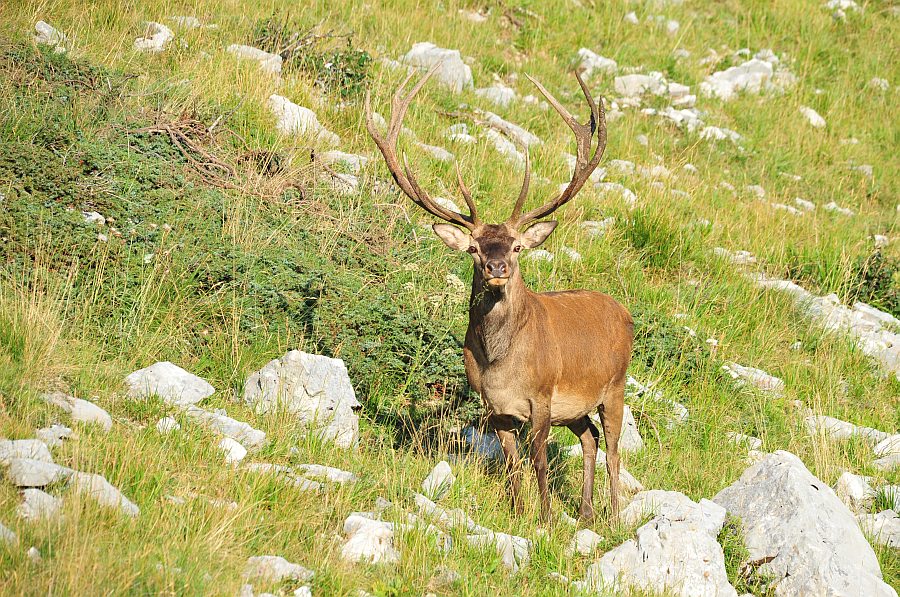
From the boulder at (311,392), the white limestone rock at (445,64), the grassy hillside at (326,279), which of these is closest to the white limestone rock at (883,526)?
the grassy hillside at (326,279)

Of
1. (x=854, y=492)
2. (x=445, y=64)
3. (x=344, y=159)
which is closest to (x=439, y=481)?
(x=854, y=492)

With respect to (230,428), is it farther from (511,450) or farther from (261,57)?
(261,57)

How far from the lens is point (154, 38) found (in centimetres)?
998

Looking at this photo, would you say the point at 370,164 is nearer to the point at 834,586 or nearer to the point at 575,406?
the point at 575,406

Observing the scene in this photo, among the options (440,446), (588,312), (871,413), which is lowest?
(871,413)

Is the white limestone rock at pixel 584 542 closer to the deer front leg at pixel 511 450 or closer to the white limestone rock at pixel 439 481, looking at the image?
the deer front leg at pixel 511 450

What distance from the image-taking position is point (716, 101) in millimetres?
14016

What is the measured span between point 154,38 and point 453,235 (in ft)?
17.0

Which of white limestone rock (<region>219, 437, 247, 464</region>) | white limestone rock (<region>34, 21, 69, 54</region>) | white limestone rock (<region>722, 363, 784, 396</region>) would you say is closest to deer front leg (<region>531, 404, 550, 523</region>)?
white limestone rock (<region>219, 437, 247, 464</region>)

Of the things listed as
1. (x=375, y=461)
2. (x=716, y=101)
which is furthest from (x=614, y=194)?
(x=375, y=461)

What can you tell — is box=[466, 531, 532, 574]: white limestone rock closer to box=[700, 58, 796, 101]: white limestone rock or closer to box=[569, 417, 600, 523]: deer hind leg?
box=[569, 417, 600, 523]: deer hind leg

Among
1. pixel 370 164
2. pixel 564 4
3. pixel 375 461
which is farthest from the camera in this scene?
pixel 564 4

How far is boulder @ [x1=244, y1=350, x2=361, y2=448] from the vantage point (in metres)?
6.25

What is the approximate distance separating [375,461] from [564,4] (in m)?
10.2
